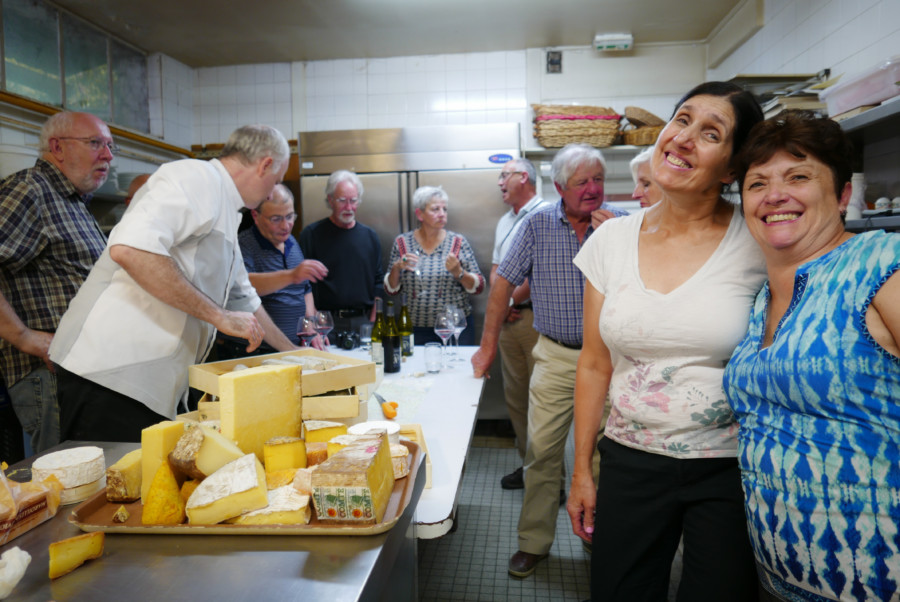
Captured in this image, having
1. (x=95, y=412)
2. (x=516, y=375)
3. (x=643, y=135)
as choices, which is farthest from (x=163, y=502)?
(x=643, y=135)

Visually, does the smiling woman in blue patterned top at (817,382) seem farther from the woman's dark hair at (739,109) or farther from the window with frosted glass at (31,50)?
the window with frosted glass at (31,50)

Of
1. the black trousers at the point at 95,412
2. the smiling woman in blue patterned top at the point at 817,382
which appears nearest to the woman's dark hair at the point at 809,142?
the smiling woman in blue patterned top at the point at 817,382

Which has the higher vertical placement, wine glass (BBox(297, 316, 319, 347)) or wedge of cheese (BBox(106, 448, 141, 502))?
wine glass (BBox(297, 316, 319, 347))

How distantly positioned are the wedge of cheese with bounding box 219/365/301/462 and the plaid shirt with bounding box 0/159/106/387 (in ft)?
5.70

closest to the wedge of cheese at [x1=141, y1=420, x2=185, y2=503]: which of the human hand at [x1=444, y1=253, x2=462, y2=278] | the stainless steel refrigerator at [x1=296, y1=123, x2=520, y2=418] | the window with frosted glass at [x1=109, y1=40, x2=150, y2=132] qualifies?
the human hand at [x1=444, y1=253, x2=462, y2=278]

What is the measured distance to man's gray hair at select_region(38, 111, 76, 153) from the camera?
92.9 inches

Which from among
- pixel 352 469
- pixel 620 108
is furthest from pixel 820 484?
pixel 620 108

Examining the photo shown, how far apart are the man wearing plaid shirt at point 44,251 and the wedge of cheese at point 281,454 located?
1754 mm

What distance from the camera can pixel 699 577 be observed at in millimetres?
1149

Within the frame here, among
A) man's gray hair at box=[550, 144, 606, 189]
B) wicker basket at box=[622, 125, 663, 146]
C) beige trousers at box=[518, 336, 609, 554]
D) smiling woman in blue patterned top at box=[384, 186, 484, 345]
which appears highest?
wicker basket at box=[622, 125, 663, 146]

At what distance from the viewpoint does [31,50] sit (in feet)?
11.4

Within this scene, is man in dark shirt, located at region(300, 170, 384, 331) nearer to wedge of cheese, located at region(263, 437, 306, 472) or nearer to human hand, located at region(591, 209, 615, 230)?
human hand, located at region(591, 209, 615, 230)

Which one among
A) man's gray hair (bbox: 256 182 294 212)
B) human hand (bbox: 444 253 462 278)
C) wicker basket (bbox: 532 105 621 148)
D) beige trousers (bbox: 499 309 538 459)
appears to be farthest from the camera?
wicker basket (bbox: 532 105 621 148)

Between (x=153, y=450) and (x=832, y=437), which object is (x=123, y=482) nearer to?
(x=153, y=450)
